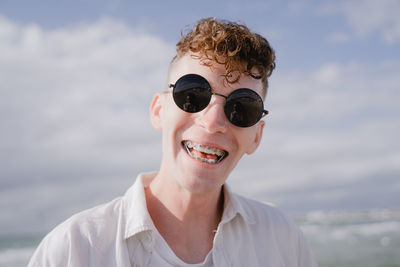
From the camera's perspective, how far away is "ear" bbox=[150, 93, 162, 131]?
340cm

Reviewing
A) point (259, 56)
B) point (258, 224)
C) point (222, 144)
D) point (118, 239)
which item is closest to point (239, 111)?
point (222, 144)

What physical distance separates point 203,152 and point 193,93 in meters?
0.44

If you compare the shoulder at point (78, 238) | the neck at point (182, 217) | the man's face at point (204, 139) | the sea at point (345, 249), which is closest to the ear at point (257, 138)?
the man's face at point (204, 139)

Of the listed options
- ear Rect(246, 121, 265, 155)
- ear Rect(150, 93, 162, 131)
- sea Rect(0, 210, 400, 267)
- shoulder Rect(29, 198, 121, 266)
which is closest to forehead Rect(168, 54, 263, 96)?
ear Rect(150, 93, 162, 131)

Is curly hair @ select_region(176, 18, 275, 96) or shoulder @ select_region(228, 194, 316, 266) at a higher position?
curly hair @ select_region(176, 18, 275, 96)

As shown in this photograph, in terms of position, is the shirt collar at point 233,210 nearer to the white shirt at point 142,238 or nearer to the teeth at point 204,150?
the white shirt at point 142,238

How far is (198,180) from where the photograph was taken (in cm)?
297

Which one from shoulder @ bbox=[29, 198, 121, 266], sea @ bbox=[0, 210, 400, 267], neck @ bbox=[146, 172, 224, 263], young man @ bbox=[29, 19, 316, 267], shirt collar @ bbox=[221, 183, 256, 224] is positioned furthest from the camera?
sea @ bbox=[0, 210, 400, 267]

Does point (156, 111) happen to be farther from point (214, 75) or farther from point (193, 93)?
point (214, 75)

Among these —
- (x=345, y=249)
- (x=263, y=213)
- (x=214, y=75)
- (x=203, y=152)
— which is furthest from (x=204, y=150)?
(x=345, y=249)

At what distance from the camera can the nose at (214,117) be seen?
114 inches

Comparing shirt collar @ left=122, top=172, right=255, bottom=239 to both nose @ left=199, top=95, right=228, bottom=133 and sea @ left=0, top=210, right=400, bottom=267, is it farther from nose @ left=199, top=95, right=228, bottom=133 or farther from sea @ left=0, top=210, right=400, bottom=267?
sea @ left=0, top=210, right=400, bottom=267

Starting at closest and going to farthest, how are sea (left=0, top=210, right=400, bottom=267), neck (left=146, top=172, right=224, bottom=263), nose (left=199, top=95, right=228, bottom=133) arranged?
nose (left=199, top=95, right=228, bottom=133) < neck (left=146, top=172, right=224, bottom=263) < sea (left=0, top=210, right=400, bottom=267)

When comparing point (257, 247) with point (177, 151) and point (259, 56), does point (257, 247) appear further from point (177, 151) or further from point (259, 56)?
point (259, 56)
